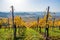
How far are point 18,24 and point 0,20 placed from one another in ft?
14.3

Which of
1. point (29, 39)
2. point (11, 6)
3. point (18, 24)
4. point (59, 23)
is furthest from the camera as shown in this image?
point (59, 23)

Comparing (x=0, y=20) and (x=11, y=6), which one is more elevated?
(x=11, y=6)

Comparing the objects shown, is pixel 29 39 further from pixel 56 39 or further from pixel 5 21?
pixel 5 21

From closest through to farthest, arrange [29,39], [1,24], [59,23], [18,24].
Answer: [29,39] < [18,24] < [1,24] < [59,23]

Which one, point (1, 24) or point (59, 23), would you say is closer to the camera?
point (1, 24)

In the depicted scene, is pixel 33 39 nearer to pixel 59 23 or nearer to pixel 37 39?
pixel 37 39

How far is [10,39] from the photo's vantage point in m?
11.0

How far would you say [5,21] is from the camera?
19.3 metres

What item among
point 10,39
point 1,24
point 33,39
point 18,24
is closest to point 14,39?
point 10,39

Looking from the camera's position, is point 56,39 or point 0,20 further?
point 0,20

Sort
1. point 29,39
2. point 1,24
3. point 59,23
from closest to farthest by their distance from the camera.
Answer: point 29,39 < point 1,24 < point 59,23

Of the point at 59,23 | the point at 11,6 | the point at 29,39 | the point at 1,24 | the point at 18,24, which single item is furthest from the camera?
the point at 59,23

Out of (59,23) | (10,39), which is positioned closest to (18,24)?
(10,39)

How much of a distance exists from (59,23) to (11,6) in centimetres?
1155
